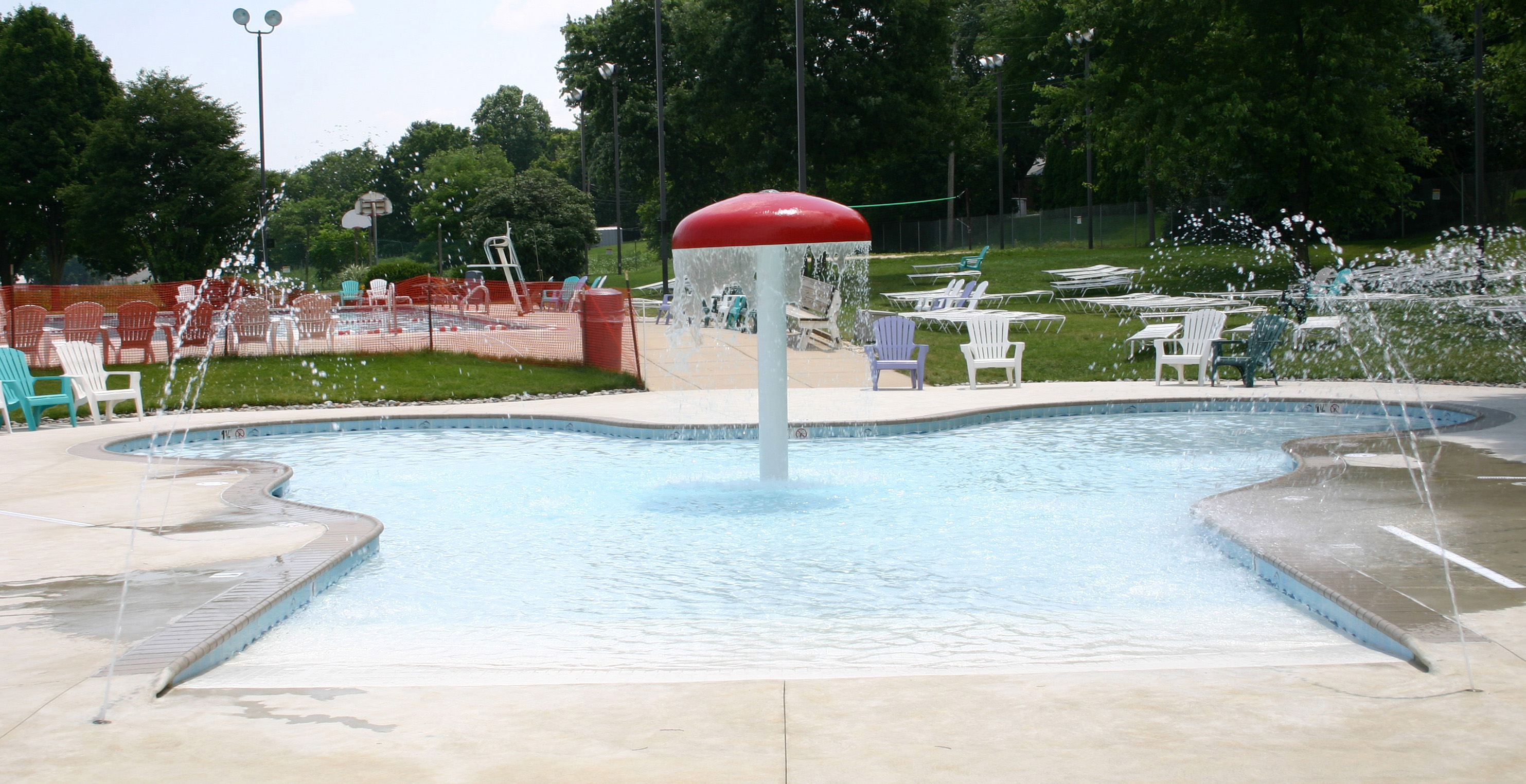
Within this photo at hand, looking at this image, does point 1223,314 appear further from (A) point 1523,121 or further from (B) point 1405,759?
(A) point 1523,121

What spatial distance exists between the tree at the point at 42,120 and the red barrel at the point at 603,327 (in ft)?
126

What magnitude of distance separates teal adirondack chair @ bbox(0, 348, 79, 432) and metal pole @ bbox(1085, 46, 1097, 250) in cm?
2562

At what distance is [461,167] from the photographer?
82.0 m

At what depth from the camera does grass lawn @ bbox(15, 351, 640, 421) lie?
15.7 metres

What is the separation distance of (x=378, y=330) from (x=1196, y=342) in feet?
48.3

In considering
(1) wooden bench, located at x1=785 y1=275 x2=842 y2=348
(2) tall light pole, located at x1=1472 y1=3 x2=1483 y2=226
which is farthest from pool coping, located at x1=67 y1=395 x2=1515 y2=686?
(2) tall light pole, located at x1=1472 y1=3 x2=1483 y2=226

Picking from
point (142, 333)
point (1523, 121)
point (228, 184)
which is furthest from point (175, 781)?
point (228, 184)

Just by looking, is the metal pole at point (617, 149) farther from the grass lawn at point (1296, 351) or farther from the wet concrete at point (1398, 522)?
the wet concrete at point (1398, 522)

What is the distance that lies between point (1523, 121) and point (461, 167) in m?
64.6

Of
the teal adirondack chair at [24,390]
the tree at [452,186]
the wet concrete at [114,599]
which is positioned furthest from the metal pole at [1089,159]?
the tree at [452,186]

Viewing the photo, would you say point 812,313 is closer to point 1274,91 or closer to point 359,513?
point 1274,91

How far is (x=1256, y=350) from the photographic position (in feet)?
47.9

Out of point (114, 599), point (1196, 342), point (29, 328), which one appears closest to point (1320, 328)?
point (1196, 342)

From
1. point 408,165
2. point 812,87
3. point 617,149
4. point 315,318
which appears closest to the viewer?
point 315,318
